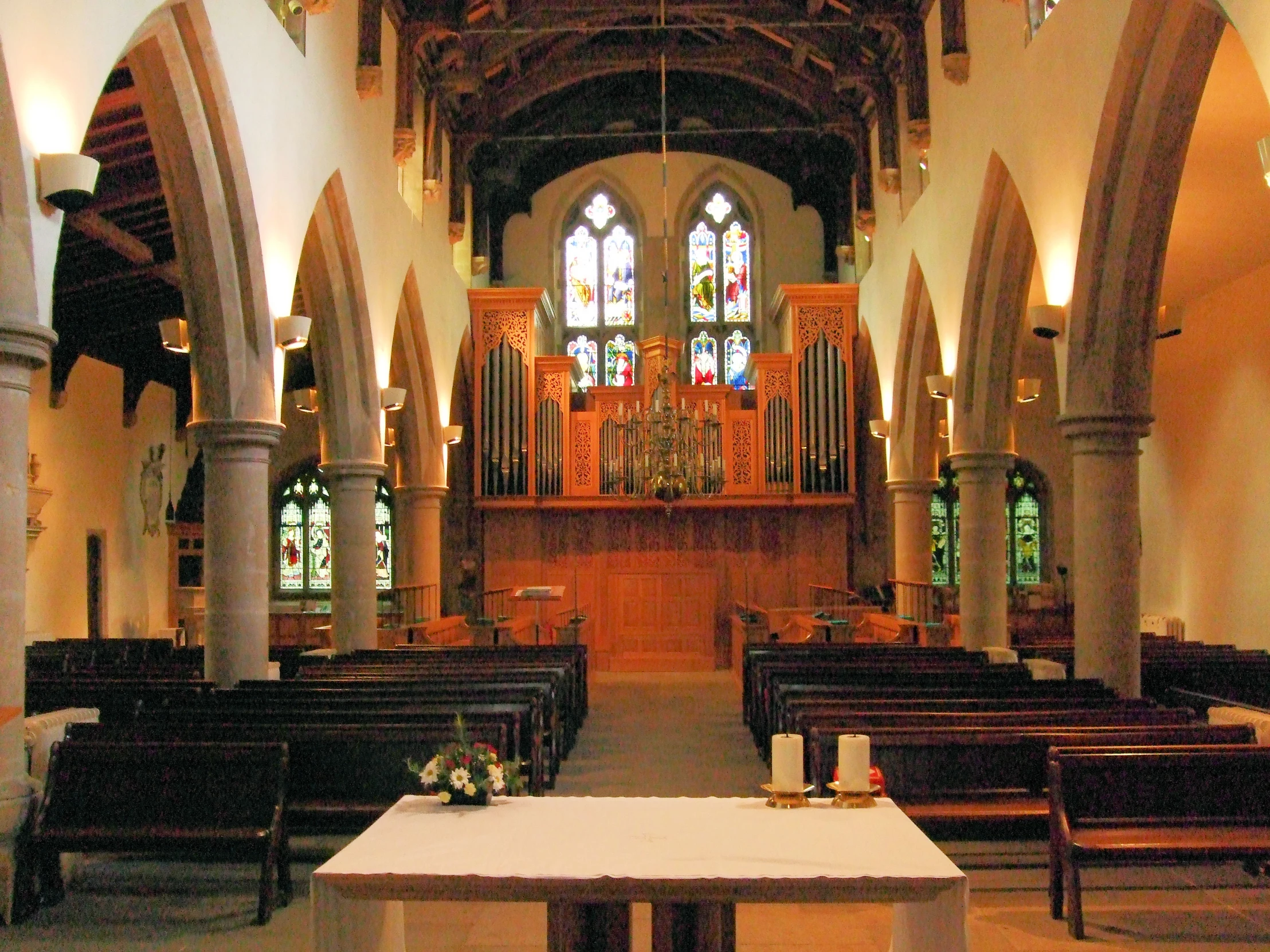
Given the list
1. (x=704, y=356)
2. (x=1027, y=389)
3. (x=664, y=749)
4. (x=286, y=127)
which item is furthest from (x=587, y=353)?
(x=664, y=749)

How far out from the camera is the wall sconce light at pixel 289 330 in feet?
30.6

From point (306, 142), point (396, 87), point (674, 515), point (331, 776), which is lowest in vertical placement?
point (331, 776)

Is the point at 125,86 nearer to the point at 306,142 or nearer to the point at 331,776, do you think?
the point at 306,142

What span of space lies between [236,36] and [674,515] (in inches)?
432

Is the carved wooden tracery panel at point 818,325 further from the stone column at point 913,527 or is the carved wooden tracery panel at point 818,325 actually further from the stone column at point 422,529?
the stone column at point 422,529

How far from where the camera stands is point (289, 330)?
30.7 ft

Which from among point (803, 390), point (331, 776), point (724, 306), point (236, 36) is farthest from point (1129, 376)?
point (724, 306)

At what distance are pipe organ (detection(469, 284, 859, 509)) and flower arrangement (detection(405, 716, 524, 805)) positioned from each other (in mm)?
13574

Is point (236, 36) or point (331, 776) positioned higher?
point (236, 36)

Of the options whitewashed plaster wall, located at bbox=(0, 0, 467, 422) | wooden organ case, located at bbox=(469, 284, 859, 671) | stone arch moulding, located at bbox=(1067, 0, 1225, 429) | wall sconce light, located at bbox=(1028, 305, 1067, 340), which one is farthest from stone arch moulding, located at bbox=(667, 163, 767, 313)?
stone arch moulding, located at bbox=(1067, 0, 1225, 429)

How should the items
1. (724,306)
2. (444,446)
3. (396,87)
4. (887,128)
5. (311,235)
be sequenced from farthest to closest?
(724,306) → (444,446) → (887,128) → (396,87) → (311,235)

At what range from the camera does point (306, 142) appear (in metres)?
10.2

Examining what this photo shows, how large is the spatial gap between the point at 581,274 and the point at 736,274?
2702 millimetres

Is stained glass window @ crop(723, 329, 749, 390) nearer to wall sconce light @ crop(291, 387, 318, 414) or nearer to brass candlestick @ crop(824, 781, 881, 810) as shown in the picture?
wall sconce light @ crop(291, 387, 318, 414)
